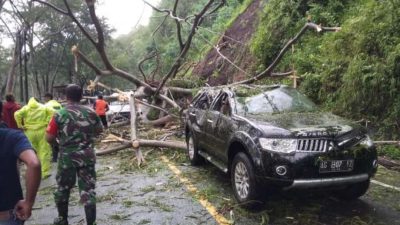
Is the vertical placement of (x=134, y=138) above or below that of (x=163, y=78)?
below

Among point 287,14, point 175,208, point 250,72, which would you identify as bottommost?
point 175,208

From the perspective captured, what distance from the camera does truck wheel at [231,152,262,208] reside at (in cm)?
572

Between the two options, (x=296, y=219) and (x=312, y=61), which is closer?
(x=296, y=219)

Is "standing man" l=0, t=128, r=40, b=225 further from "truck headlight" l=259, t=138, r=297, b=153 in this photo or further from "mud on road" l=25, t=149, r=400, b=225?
"truck headlight" l=259, t=138, r=297, b=153

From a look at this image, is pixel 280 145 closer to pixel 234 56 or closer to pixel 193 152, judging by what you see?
pixel 193 152

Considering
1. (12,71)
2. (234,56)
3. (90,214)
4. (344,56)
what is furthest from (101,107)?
(12,71)

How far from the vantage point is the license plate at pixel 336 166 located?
5.39 meters

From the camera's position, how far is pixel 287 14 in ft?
54.0

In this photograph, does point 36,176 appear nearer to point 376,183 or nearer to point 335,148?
point 335,148

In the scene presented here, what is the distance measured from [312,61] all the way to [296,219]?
332 inches

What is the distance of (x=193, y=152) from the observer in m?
9.20

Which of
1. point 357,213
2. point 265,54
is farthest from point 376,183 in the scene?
point 265,54

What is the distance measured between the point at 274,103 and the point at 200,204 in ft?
6.58

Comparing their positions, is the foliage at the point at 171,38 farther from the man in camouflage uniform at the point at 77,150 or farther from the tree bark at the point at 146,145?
the man in camouflage uniform at the point at 77,150
